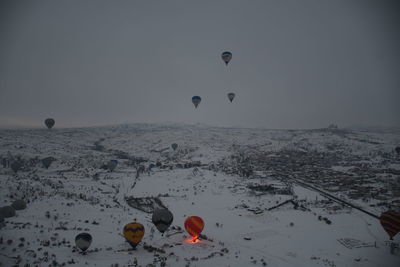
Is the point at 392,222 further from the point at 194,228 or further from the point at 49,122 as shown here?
the point at 49,122

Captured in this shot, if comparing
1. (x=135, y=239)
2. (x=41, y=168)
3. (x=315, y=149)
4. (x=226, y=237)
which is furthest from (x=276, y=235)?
(x=315, y=149)

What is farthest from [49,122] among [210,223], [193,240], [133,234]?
[193,240]

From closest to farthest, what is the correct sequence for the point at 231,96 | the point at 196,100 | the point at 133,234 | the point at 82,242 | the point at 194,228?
the point at 82,242 → the point at 133,234 → the point at 194,228 → the point at 196,100 → the point at 231,96

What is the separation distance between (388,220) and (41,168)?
188 ft

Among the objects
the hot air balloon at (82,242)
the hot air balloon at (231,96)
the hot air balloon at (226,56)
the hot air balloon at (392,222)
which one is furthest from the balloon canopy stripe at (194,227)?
the hot air balloon at (231,96)

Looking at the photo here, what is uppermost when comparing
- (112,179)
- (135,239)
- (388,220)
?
(388,220)

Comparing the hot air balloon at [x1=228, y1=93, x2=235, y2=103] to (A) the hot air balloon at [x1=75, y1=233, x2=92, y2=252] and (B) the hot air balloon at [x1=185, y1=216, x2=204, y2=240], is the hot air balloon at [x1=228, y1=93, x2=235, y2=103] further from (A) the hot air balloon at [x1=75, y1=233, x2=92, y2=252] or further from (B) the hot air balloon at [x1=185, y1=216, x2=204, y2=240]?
(A) the hot air balloon at [x1=75, y1=233, x2=92, y2=252]

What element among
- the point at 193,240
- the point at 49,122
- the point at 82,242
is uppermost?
the point at 49,122

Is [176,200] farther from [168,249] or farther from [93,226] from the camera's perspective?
[168,249]

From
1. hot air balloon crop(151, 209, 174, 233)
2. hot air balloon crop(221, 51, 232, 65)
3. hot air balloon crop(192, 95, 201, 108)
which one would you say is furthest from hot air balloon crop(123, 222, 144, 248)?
hot air balloon crop(192, 95, 201, 108)

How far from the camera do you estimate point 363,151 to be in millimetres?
86938

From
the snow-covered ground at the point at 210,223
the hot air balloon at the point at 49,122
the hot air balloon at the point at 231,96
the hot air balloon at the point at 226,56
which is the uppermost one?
the hot air balloon at the point at 226,56

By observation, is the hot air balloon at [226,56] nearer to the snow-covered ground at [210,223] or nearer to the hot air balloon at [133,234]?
the snow-covered ground at [210,223]

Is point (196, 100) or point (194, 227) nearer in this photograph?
point (194, 227)
